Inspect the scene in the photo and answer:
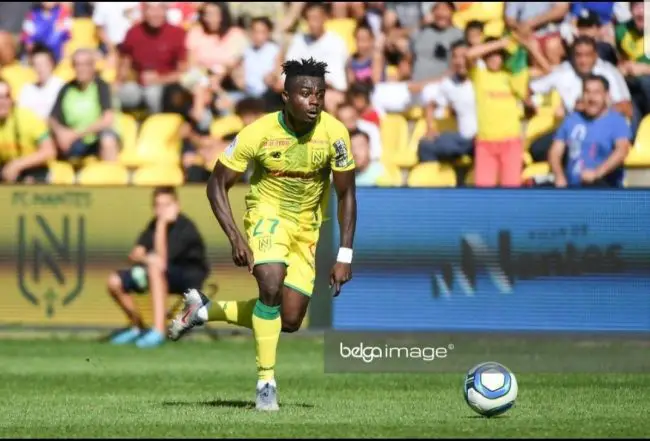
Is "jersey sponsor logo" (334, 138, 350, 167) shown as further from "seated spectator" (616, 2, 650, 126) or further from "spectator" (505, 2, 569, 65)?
"spectator" (505, 2, 569, 65)

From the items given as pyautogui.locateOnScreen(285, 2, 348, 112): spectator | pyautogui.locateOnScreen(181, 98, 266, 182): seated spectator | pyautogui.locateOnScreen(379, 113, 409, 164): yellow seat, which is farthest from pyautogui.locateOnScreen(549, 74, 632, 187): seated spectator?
pyautogui.locateOnScreen(181, 98, 266, 182): seated spectator

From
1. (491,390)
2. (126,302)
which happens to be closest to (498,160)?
(126,302)

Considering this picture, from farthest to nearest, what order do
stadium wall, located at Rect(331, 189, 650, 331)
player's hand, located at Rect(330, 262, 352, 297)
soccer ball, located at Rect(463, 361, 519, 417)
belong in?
1. stadium wall, located at Rect(331, 189, 650, 331)
2. player's hand, located at Rect(330, 262, 352, 297)
3. soccer ball, located at Rect(463, 361, 519, 417)

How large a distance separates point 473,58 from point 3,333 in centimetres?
647

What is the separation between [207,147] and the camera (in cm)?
1820

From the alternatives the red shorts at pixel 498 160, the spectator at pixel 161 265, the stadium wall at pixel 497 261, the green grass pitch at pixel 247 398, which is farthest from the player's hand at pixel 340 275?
the red shorts at pixel 498 160

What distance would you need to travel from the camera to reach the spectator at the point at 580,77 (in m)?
17.8

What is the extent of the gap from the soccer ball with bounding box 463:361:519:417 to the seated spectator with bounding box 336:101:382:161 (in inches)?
343

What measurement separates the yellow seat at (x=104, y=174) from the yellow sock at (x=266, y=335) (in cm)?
841

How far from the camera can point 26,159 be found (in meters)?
18.4

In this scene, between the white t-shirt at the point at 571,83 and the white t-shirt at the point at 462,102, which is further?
the white t-shirt at the point at 462,102

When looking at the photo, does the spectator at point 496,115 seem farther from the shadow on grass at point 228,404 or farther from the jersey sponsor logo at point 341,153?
the jersey sponsor logo at point 341,153

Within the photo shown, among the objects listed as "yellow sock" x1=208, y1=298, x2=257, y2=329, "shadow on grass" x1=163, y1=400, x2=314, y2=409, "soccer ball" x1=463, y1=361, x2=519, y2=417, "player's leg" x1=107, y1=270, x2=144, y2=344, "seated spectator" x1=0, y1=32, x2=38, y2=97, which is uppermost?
"seated spectator" x1=0, y1=32, x2=38, y2=97

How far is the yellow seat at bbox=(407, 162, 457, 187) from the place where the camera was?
58.1 ft
